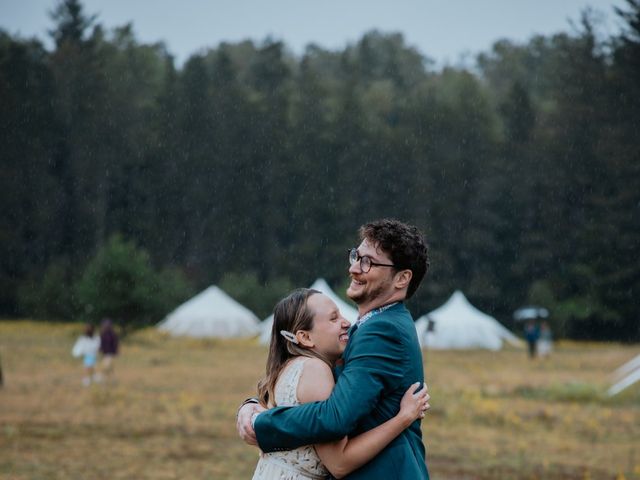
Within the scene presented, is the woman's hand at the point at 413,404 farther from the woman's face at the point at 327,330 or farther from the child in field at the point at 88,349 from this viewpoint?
the child in field at the point at 88,349

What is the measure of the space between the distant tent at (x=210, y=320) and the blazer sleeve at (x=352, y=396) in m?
41.5

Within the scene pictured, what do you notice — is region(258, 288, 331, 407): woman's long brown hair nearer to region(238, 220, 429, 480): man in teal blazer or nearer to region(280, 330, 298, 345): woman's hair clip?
region(280, 330, 298, 345): woman's hair clip

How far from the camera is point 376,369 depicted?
3445 millimetres

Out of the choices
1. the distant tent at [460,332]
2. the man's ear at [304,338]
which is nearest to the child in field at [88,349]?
the man's ear at [304,338]

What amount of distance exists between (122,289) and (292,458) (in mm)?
36901

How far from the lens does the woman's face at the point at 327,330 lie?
3.75m

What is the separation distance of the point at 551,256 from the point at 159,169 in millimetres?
24336

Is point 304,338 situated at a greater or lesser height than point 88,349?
greater

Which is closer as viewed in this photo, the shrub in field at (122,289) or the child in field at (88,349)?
the child in field at (88,349)

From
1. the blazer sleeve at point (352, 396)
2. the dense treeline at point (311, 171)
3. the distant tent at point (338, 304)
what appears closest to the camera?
the blazer sleeve at point (352, 396)

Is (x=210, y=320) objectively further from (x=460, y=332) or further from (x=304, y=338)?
(x=304, y=338)

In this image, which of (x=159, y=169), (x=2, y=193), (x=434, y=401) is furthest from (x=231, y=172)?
(x=434, y=401)

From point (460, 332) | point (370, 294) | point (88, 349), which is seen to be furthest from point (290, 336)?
point (460, 332)

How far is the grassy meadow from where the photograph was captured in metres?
11.9
